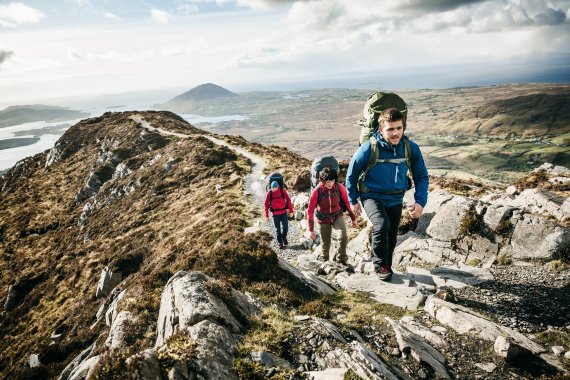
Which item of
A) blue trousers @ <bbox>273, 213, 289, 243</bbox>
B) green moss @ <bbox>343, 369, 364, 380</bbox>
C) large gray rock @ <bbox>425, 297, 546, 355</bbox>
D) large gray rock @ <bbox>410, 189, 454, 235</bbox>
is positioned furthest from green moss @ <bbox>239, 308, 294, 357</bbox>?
large gray rock @ <bbox>410, 189, 454, 235</bbox>

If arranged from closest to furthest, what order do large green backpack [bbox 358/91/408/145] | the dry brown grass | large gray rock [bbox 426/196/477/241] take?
large green backpack [bbox 358/91/408/145] < the dry brown grass < large gray rock [bbox 426/196/477/241]

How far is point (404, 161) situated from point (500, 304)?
12.5 ft

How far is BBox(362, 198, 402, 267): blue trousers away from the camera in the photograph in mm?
7035

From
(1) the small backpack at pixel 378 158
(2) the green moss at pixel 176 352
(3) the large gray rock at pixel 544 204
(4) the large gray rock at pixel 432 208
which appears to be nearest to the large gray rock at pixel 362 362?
(2) the green moss at pixel 176 352

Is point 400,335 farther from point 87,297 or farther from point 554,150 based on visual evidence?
point 554,150

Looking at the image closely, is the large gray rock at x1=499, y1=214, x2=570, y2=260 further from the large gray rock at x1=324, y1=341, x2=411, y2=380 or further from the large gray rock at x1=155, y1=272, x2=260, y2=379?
the large gray rock at x1=155, y1=272, x2=260, y2=379

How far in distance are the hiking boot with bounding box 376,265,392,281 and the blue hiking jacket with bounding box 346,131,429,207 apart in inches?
72.4

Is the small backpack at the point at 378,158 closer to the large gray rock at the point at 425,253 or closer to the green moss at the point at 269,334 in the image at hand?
the green moss at the point at 269,334

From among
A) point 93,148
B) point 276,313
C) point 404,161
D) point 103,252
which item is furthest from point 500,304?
point 93,148

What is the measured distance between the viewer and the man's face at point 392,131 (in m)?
6.49

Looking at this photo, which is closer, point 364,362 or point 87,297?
point 364,362

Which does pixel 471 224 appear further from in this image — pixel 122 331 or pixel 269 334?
pixel 122 331

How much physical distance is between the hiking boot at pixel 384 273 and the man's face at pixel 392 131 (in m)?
3.31

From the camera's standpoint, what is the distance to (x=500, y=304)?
6.84 meters
